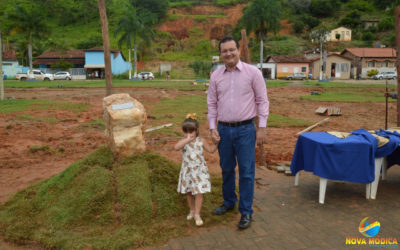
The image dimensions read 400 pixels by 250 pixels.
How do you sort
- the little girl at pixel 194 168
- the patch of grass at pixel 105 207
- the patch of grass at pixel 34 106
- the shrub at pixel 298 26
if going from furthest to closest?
the shrub at pixel 298 26, the patch of grass at pixel 34 106, the little girl at pixel 194 168, the patch of grass at pixel 105 207

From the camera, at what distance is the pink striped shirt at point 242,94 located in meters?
3.51

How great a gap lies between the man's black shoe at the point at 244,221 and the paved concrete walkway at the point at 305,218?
0.05 m

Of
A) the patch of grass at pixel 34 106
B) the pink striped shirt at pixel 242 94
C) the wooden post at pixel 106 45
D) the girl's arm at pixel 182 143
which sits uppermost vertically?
the wooden post at pixel 106 45

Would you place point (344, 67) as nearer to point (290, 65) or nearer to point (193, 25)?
point (290, 65)

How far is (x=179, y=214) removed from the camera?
392 centimetres

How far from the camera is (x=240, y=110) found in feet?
11.5

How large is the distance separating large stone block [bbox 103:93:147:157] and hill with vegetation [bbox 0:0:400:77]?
50218mm

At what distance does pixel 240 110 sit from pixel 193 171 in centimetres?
86

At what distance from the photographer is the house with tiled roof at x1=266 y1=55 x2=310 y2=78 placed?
47875 mm

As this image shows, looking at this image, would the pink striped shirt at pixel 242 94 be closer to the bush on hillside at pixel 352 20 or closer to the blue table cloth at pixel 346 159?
the blue table cloth at pixel 346 159

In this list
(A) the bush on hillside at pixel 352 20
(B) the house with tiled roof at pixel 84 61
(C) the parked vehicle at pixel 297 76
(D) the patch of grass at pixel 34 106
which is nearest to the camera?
(D) the patch of grass at pixel 34 106

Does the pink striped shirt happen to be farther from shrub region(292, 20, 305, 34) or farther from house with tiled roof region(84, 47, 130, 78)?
shrub region(292, 20, 305, 34)

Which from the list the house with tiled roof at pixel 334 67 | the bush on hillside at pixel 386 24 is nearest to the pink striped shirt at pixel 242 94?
the house with tiled roof at pixel 334 67

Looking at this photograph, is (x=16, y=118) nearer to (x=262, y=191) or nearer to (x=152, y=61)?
(x=262, y=191)
